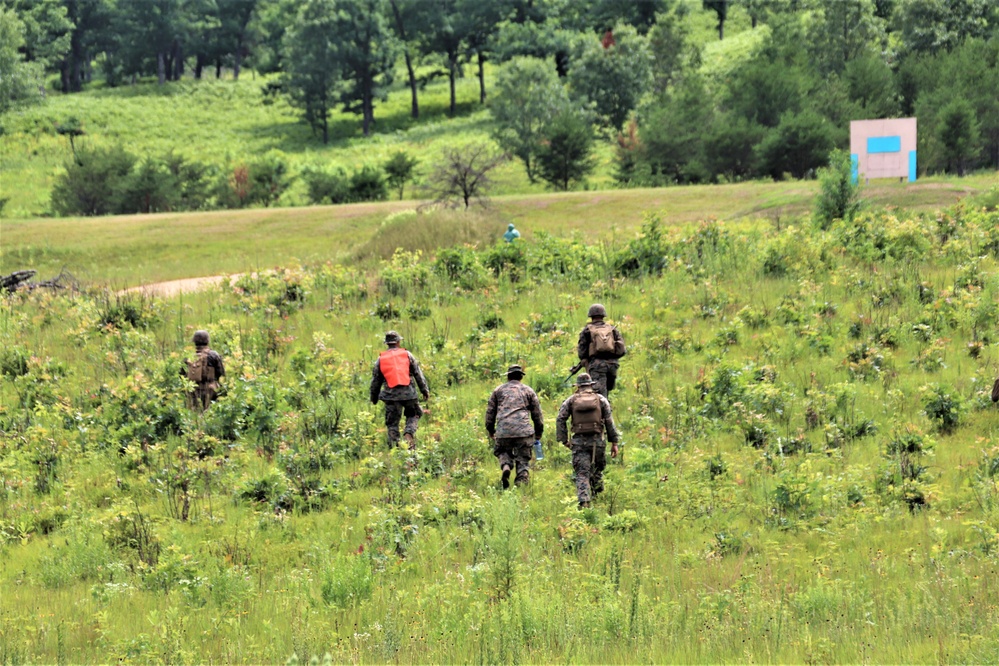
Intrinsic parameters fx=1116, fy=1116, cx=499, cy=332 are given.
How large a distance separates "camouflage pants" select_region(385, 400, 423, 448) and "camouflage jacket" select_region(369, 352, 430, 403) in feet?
0.22

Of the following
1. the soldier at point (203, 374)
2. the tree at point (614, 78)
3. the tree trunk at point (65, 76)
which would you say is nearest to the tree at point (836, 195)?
the soldier at point (203, 374)

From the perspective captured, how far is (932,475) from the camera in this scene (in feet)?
40.8

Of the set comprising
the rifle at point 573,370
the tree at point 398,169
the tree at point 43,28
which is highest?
the tree at point 43,28

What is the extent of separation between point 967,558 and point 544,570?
375 cm

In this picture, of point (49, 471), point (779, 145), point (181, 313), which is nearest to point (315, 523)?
point (49, 471)

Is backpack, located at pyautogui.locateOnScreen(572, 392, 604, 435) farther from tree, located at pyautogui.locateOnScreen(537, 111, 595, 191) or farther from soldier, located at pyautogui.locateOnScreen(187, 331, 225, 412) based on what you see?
tree, located at pyautogui.locateOnScreen(537, 111, 595, 191)

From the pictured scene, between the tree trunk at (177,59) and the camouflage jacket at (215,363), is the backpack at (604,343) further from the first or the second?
the tree trunk at (177,59)

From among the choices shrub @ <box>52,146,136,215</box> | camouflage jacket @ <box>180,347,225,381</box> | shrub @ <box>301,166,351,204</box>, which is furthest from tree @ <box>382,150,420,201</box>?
camouflage jacket @ <box>180,347,225,381</box>

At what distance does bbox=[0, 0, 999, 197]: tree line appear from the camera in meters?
53.2

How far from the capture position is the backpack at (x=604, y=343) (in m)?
15.2

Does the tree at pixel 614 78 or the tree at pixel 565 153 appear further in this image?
Result: the tree at pixel 614 78

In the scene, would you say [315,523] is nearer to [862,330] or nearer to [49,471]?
[49,471]

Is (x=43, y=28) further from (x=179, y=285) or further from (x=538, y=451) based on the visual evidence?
(x=538, y=451)

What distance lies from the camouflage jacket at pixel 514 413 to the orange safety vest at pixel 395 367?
1871 mm
